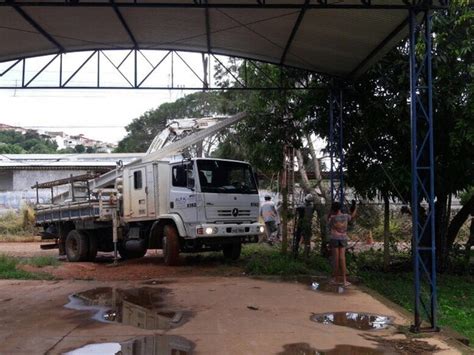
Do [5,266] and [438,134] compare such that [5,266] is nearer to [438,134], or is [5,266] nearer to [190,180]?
[190,180]

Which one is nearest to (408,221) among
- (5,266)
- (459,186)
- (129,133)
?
(459,186)

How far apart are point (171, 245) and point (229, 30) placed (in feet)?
17.7

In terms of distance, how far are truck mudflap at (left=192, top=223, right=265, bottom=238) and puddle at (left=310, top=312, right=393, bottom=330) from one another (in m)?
4.85

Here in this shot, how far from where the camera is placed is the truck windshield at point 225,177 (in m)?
→ 12.9

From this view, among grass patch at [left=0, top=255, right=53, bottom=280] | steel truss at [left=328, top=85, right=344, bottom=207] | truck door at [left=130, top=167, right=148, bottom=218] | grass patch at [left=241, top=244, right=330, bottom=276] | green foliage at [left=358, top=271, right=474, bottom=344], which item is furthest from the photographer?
truck door at [left=130, top=167, right=148, bottom=218]

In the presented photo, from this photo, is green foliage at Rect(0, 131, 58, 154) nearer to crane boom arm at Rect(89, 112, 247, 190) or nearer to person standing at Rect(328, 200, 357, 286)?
crane boom arm at Rect(89, 112, 247, 190)

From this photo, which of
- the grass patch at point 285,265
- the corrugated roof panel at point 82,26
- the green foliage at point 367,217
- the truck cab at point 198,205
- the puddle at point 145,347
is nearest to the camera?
the puddle at point 145,347

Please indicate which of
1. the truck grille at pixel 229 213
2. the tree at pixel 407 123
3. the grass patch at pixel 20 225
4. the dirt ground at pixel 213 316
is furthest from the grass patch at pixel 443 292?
the grass patch at pixel 20 225

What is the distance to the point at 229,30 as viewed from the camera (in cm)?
1125

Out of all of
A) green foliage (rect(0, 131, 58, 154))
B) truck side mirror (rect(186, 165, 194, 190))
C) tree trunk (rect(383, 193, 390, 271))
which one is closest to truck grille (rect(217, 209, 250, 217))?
truck side mirror (rect(186, 165, 194, 190))

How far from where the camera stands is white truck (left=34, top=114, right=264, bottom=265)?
1284 cm

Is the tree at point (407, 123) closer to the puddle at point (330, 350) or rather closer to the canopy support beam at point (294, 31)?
the canopy support beam at point (294, 31)

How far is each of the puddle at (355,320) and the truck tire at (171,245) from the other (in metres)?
5.82

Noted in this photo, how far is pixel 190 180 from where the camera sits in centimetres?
1293
